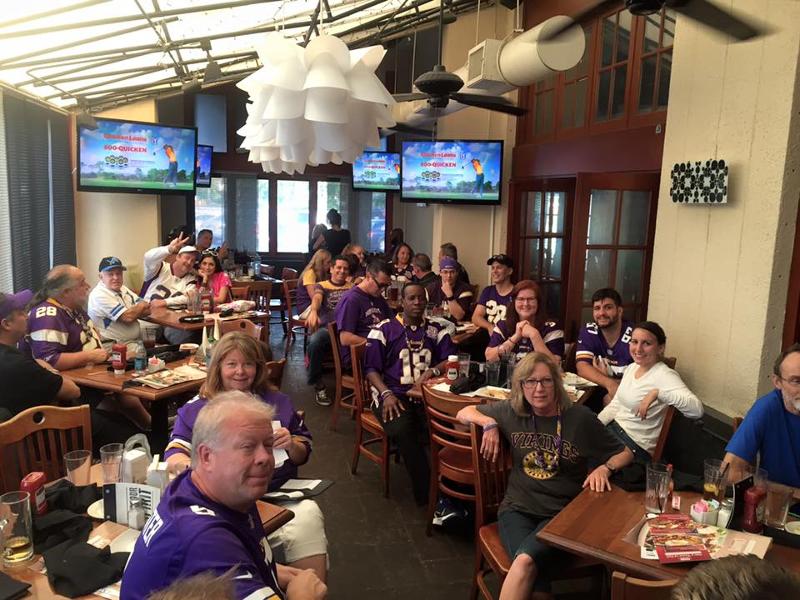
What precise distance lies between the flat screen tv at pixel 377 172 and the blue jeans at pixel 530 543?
8036 millimetres

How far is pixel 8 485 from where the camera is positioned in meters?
2.56

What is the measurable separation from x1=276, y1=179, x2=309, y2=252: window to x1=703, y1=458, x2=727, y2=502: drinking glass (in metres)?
11.6

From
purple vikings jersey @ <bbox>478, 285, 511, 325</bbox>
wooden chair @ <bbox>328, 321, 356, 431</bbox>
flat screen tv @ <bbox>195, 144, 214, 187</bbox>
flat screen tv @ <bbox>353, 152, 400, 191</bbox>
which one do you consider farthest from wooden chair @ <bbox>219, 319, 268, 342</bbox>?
flat screen tv @ <bbox>195, 144, 214, 187</bbox>

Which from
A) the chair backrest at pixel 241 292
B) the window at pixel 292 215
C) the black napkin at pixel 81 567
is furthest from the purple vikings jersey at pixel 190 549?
the window at pixel 292 215

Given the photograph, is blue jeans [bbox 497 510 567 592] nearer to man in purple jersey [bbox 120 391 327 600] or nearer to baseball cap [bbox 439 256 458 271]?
man in purple jersey [bbox 120 391 327 600]

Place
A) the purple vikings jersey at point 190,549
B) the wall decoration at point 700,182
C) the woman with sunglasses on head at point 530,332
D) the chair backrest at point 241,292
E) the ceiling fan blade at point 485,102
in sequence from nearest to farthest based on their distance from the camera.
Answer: the purple vikings jersey at point 190,549 < the wall decoration at point 700,182 < the woman with sunglasses on head at point 530,332 < the ceiling fan blade at point 485,102 < the chair backrest at point 241,292

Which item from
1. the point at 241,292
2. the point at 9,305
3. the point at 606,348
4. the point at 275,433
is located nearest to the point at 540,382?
the point at 275,433

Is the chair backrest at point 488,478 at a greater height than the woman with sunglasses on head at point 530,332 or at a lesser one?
lesser

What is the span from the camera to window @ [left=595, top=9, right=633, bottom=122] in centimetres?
563

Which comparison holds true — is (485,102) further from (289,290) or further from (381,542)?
(289,290)

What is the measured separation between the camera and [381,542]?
11.7 ft

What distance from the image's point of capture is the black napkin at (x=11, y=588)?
1.69 m

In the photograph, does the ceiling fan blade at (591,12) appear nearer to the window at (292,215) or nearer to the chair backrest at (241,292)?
the chair backrest at (241,292)

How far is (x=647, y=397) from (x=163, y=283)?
495 cm
